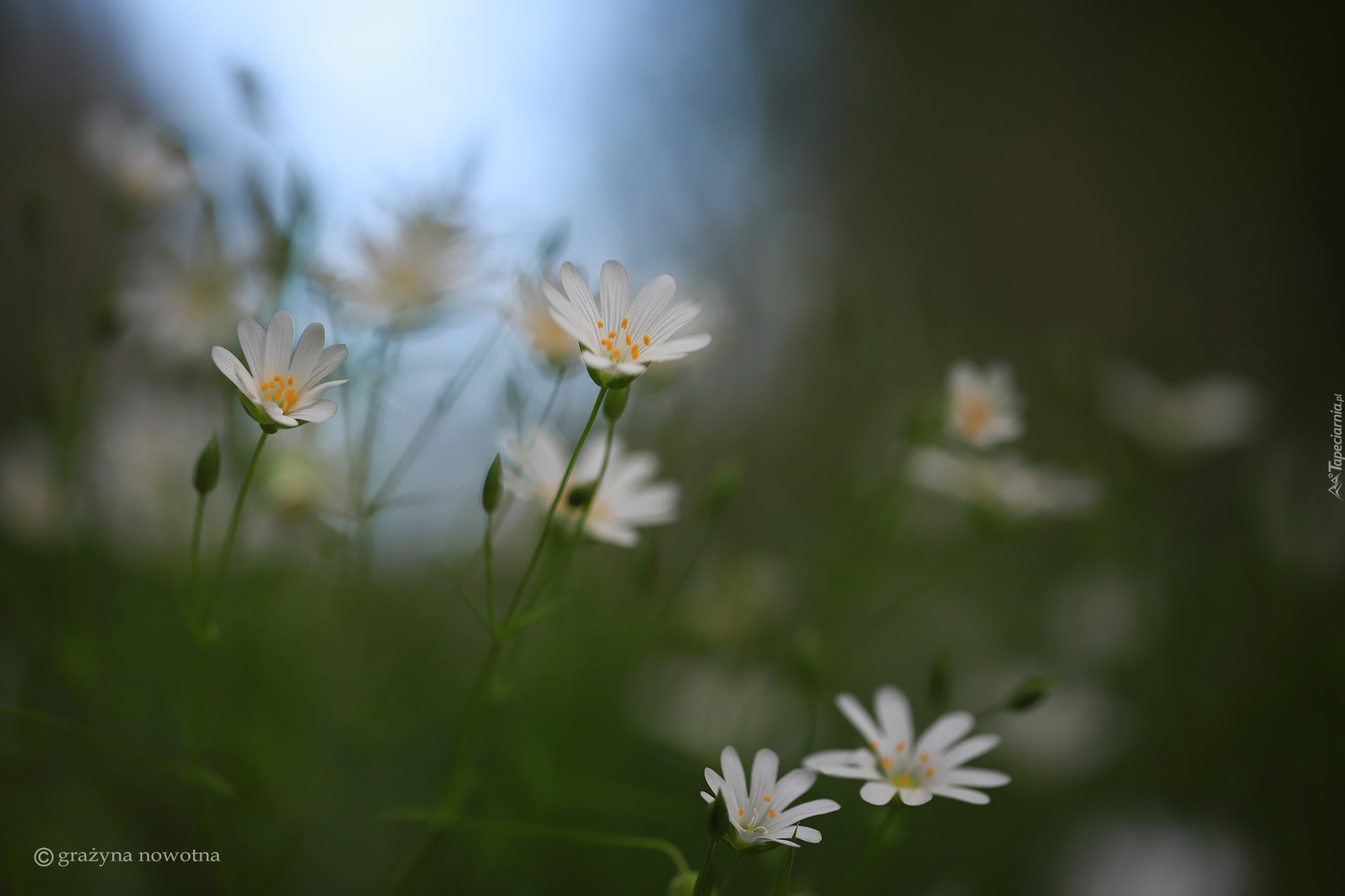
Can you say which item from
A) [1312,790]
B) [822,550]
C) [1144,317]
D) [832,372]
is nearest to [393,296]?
[822,550]

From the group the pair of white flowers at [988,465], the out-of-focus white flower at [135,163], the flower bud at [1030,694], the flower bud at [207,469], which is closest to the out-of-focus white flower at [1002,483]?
the pair of white flowers at [988,465]

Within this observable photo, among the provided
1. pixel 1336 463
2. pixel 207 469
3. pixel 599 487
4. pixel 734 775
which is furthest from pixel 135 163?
pixel 1336 463

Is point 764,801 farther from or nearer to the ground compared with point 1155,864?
nearer to the ground

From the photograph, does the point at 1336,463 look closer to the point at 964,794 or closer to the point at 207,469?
the point at 964,794

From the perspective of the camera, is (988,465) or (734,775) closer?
(734,775)

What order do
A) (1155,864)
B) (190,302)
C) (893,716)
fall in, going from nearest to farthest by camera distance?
(893,716) → (190,302) → (1155,864)

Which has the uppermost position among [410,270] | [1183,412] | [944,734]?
[1183,412]

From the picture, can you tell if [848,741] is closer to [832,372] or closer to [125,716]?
[832,372]

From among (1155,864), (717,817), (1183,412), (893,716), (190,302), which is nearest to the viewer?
(717,817)
